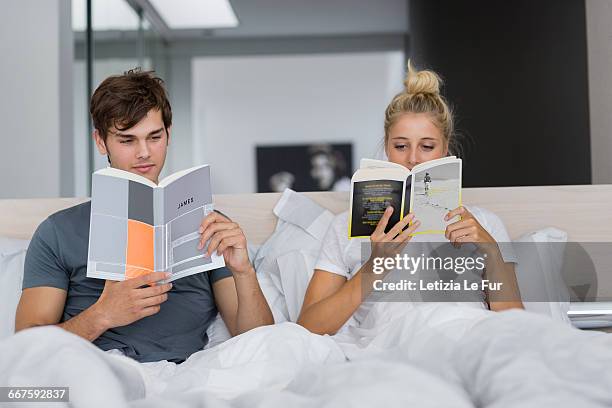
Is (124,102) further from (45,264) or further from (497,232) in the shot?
(497,232)

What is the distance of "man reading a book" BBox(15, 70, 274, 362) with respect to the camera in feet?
5.22

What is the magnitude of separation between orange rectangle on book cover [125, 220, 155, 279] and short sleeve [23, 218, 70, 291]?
236mm

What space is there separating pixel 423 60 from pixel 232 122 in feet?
11.1

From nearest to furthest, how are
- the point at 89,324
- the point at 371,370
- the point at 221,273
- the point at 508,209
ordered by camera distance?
1. the point at 371,370
2. the point at 89,324
3. the point at 221,273
4. the point at 508,209

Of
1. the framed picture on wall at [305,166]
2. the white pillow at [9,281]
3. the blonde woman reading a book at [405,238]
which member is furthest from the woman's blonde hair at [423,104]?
the framed picture on wall at [305,166]

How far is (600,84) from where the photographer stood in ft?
8.18

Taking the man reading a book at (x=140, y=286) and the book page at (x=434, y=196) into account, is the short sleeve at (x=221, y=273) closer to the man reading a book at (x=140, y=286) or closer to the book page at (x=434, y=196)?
the man reading a book at (x=140, y=286)

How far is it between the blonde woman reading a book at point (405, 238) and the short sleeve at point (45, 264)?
0.56 metres

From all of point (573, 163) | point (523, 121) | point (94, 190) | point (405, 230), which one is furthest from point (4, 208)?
point (523, 121)

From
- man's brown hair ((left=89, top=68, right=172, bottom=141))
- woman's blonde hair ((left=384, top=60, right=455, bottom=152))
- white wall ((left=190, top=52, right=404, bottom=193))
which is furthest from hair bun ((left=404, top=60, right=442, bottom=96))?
white wall ((left=190, top=52, right=404, bottom=193))

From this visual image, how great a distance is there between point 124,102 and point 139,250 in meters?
0.38

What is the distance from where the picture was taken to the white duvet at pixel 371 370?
92 cm

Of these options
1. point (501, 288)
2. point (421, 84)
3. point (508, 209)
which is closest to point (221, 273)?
point (501, 288)

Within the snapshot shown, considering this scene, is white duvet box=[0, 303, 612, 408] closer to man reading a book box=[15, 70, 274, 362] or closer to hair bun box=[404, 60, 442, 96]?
man reading a book box=[15, 70, 274, 362]
